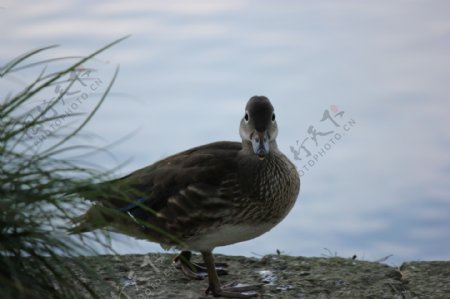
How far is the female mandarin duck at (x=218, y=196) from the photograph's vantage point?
6469 mm

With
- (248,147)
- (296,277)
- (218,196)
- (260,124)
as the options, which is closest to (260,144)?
(260,124)

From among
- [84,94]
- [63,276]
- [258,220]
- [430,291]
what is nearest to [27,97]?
[84,94]

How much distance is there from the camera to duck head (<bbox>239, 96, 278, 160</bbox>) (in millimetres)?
6555

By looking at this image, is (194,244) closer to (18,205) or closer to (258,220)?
(258,220)

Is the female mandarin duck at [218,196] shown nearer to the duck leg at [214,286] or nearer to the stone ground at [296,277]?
the duck leg at [214,286]

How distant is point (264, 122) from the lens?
6.57 meters

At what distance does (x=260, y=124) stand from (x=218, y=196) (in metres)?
0.61

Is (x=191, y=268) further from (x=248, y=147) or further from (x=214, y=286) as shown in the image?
(x=248, y=147)

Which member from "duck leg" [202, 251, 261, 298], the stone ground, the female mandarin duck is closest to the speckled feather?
the female mandarin duck

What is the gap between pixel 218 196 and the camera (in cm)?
649

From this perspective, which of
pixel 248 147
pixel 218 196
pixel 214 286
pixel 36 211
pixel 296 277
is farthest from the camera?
pixel 296 277

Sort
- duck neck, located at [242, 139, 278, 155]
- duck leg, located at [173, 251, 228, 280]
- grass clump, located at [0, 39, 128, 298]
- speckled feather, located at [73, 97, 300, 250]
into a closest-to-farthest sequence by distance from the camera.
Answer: grass clump, located at [0, 39, 128, 298] → speckled feather, located at [73, 97, 300, 250] → duck neck, located at [242, 139, 278, 155] → duck leg, located at [173, 251, 228, 280]

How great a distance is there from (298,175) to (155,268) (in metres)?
1.37

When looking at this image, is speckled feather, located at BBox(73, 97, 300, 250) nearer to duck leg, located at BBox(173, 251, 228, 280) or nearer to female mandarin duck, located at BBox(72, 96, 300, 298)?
female mandarin duck, located at BBox(72, 96, 300, 298)
